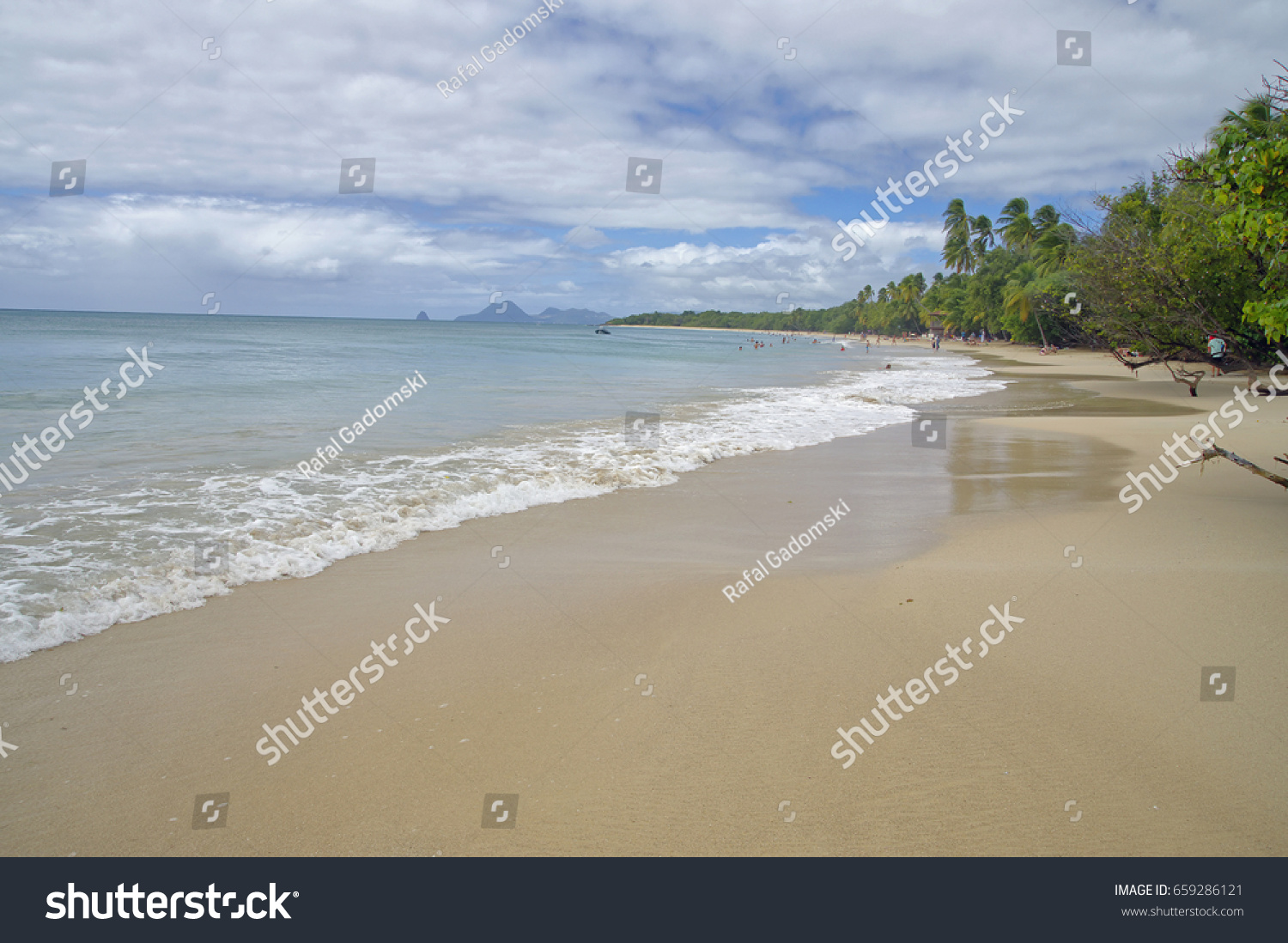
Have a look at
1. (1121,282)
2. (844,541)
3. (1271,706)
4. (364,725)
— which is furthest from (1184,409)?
(364,725)

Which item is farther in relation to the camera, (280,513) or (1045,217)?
(1045,217)

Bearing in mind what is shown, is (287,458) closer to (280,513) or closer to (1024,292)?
(280,513)

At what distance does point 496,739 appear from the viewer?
12.3 ft

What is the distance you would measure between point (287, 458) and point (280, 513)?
3.67m

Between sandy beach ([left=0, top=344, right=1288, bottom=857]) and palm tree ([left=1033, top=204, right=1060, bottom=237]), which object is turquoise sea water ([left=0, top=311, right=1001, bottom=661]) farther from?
palm tree ([left=1033, top=204, right=1060, bottom=237])

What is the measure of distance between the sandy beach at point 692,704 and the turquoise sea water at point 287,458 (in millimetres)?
648

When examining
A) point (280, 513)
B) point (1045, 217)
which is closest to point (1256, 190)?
point (280, 513)

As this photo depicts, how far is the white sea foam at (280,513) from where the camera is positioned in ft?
18.2

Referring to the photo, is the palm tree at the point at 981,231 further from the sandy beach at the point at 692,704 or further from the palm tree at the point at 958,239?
the sandy beach at the point at 692,704

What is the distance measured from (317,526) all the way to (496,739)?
183 inches

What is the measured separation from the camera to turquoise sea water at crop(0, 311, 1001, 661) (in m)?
6.19

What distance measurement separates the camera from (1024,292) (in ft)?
181

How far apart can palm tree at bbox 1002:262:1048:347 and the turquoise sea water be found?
2814 cm
